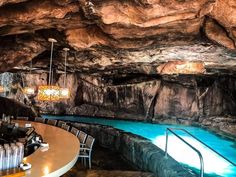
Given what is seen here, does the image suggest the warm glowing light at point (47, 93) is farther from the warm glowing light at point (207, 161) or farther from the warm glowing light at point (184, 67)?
the warm glowing light at point (184, 67)

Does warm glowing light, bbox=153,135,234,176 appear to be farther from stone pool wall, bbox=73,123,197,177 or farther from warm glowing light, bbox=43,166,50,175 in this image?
warm glowing light, bbox=43,166,50,175

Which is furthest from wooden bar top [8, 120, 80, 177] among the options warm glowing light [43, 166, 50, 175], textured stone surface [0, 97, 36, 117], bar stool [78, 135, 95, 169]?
textured stone surface [0, 97, 36, 117]

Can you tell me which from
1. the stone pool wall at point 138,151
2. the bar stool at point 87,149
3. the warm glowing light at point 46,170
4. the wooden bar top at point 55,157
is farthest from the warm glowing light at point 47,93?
the warm glowing light at point 46,170

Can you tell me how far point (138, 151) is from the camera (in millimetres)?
6602

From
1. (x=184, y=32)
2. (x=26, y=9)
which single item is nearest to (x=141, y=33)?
(x=184, y=32)

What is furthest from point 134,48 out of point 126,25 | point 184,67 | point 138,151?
point 184,67

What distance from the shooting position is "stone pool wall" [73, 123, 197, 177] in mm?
4785

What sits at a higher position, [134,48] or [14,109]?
[134,48]

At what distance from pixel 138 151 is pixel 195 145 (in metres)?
4.48

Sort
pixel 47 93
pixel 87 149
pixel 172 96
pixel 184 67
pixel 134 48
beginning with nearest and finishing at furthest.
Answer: pixel 87 149 → pixel 47 93 → pixel 134 48 → pixel 184 67 → pixel 172 96

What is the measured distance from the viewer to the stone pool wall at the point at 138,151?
4.79m

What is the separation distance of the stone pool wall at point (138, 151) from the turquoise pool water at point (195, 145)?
54.9 inches

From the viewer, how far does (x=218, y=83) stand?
1581cm

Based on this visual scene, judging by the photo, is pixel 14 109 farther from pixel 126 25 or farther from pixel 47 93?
pixel 126 25
